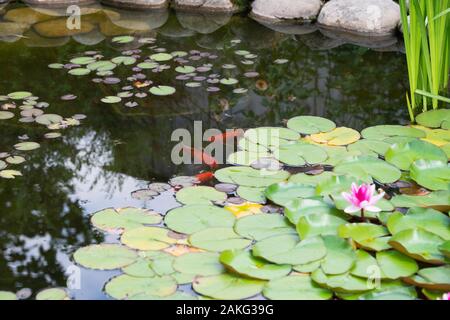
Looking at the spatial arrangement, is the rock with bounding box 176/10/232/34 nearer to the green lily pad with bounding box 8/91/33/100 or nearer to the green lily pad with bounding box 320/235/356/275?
the green lily pad with bounding box 8/91/33/100

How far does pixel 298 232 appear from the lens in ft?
8.69

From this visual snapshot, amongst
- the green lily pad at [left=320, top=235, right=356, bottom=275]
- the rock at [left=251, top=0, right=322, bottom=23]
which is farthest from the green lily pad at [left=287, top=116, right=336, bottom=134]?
the rock at [left=251, top=0, right=322, bottom=23]

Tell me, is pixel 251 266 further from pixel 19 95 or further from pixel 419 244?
pixel 19 95

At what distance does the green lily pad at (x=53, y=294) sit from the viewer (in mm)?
2414

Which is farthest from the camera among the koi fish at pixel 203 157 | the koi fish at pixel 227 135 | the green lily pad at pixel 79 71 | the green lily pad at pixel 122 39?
the green lily pad at pixel 122 39

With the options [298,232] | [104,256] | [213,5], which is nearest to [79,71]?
[213,5]

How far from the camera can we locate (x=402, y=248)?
2.51 metres

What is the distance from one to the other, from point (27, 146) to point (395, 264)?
1.98 m

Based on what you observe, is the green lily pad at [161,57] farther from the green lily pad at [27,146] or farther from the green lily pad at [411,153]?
the green lily pad at [411,153]

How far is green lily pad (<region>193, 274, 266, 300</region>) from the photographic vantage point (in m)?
2.36

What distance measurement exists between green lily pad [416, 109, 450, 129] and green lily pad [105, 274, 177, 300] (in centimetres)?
192

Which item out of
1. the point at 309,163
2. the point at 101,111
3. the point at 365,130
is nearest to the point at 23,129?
the point at 101,111

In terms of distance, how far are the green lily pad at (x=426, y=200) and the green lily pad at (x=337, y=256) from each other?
1.57ft

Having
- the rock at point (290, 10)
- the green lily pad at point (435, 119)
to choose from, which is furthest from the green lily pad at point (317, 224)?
the rock at point (290, 10)
